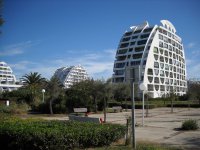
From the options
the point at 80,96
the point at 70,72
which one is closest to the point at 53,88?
the point at 80,96

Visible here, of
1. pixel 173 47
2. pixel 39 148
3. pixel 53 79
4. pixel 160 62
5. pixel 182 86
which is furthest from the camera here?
pixel 182 86

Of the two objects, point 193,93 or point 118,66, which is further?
point 118,66

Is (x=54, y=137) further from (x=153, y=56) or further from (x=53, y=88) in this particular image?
(x=153, y=56)

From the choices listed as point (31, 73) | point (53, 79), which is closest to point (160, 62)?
point (31, 73)

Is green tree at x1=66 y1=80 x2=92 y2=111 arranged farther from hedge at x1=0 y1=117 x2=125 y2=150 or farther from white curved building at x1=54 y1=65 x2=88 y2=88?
white curved building at x1=54 y1=65 x2=88 y2=88

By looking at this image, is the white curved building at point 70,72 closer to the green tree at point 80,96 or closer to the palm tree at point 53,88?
the green tree at point 80,96

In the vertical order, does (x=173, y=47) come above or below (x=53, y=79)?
above

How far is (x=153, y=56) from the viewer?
11262 centimetres

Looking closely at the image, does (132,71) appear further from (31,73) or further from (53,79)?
(31,73)

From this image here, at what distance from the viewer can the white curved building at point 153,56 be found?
111 metres

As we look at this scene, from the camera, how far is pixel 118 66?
118312 millimetres

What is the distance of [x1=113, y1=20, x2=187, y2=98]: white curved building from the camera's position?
111m

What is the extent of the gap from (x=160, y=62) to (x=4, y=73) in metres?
83.6

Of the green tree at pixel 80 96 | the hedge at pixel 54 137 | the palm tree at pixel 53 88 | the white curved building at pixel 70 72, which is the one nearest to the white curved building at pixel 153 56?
the white curved building at pixel 70 72
